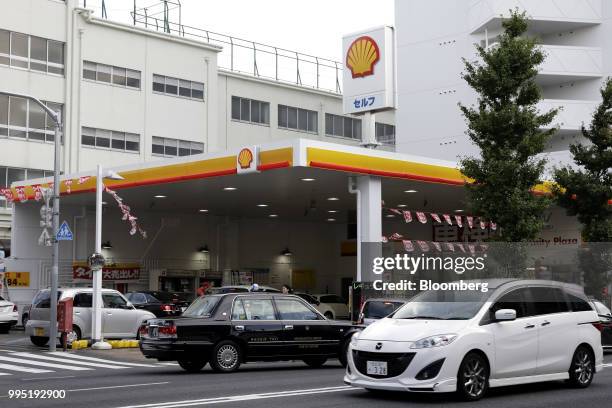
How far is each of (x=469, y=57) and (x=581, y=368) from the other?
124 ft

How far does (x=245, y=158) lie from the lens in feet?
84.9

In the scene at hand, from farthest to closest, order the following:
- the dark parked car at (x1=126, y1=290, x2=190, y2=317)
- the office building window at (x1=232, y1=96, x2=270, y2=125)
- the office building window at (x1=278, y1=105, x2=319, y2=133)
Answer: the office building window at (x1=278, y1=105, x2=319, y2=133)
the office building window at (x1=232, y1=96, x2=270, y2=125)
the dark parked car at (x1=126, y1=290, x2=190, y2=317)

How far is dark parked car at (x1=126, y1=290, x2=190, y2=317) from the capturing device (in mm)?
30766

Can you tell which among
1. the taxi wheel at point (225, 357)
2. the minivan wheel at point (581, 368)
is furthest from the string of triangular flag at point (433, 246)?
the minivan wheel at point (581, 368)

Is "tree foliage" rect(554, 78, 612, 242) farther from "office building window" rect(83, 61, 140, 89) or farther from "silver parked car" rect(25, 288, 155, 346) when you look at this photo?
"office building window" rect(83, 61, 140, 89)

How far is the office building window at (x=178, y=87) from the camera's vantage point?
4734 centimetres

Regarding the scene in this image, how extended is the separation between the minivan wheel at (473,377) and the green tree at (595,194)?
58.2 feet

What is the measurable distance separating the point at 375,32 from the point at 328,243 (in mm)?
21939

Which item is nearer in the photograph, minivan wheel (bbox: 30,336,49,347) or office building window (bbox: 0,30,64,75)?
minivan wheel (bbox: 30,336,49,347)

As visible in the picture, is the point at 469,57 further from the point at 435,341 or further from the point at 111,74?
the point at 435,341

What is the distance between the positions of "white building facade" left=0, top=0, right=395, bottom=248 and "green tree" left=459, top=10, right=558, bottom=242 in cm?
2456

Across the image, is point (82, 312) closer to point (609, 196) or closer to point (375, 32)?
point (375, 32)

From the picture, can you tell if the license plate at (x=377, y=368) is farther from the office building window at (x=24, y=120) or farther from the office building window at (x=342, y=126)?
the office building window at (x=342, y=126)

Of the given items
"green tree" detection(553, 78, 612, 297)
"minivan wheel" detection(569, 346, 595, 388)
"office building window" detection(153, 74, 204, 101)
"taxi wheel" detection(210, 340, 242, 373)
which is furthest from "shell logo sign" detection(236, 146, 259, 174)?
"office building window" detection(153, 74, 204, 101)
